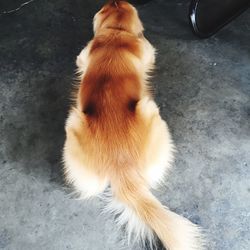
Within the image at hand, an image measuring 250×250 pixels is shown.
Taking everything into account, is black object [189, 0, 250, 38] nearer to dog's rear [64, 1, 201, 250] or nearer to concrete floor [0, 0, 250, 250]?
concrete floor [0, 0, 250, 250]

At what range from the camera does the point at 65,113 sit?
6.41 ft

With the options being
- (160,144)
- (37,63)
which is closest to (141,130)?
(160,144)

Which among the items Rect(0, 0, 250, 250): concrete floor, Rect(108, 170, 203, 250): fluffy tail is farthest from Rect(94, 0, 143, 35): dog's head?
Rect(108, 170, 203, 250): fluffy tail

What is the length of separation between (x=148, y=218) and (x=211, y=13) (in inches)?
50.6

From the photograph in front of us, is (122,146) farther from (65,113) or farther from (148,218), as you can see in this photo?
(65,113)

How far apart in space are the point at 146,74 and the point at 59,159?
23.1 inches

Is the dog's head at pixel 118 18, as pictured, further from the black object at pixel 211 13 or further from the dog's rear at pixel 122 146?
the black object at pixel 211 13

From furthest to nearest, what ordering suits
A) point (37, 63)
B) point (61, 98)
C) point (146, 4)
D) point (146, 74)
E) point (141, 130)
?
point (146, 4) → point (37, 63) → point (61, 98) → point (146, 74) → point (141, 130)

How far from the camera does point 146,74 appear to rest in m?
1.89

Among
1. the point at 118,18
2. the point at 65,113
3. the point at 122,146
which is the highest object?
the point at 118,18

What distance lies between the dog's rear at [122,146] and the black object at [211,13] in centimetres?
58

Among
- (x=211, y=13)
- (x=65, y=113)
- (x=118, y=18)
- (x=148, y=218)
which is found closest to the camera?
(x=148, y=218)

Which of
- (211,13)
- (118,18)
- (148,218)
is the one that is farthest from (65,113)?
(211,13)

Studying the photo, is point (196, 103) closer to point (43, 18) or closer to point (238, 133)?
point (238, 133)
